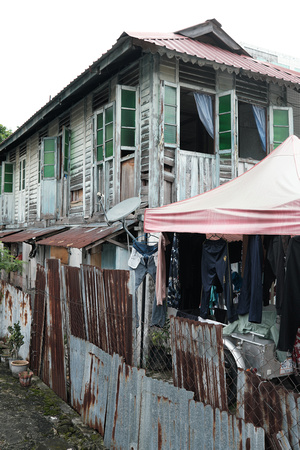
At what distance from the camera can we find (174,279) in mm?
6441

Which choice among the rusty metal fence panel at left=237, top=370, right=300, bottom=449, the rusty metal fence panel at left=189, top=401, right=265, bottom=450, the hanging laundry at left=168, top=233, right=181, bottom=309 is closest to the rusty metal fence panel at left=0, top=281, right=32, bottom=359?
the hanging laundry at left=168, top=233, right=181, bottom=309

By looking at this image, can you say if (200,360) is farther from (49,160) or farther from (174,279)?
(49,160)

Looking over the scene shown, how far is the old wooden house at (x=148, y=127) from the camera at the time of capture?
8.22m

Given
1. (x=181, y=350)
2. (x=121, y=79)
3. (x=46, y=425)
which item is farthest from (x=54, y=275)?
(x=121, y=79)

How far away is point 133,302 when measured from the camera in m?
4.46

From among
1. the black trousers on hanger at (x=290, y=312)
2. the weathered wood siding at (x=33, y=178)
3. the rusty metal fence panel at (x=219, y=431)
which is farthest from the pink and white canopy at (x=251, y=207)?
the weathered wood siding at (x=33, y=178)

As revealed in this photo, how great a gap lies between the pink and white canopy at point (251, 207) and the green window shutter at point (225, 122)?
3.51 m

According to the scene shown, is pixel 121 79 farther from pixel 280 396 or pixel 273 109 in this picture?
pixel 280 396

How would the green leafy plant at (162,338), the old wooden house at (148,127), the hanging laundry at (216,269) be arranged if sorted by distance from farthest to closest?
the old wooden house at (148,127) → the green leafy plant at (162,338) → the hanging laundry at (216,269)

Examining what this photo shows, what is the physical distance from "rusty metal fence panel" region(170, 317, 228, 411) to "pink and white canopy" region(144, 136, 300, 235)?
1197 mm

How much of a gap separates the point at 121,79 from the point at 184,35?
190 cm

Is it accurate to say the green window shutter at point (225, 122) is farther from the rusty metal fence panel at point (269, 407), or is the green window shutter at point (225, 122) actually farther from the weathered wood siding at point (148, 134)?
the rusty metal fence panel at point (269, 407)

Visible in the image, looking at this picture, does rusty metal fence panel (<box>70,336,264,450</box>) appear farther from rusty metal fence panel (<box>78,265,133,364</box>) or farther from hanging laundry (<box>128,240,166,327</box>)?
hanging laundry (<box>128,240,166,327</box>)

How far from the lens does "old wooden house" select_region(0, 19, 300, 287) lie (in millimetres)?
8219
